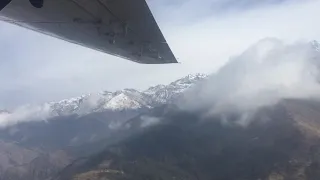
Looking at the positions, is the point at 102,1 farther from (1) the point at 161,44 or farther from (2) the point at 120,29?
(1) the point at 161,44

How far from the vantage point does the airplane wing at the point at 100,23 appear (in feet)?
19.3

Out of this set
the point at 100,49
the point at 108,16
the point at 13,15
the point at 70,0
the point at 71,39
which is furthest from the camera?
the point at 100,49

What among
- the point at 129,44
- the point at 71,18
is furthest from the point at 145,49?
the point at 71,18

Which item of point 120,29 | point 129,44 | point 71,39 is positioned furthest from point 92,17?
point 71,39

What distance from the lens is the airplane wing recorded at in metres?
5.89

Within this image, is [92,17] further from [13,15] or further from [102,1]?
[13,15]

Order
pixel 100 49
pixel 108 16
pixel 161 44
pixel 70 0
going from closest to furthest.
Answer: pixel 70 0 < pixel 108 16 < pixel 161 44 < pixel 100 49

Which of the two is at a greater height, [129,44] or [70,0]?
[70,0]

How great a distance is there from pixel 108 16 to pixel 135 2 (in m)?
0.81

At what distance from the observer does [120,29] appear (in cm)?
701

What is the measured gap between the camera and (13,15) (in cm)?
673

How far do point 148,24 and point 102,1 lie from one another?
1.47 m

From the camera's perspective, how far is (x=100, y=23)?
267 inches

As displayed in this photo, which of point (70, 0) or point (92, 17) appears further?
point (92, 17)
